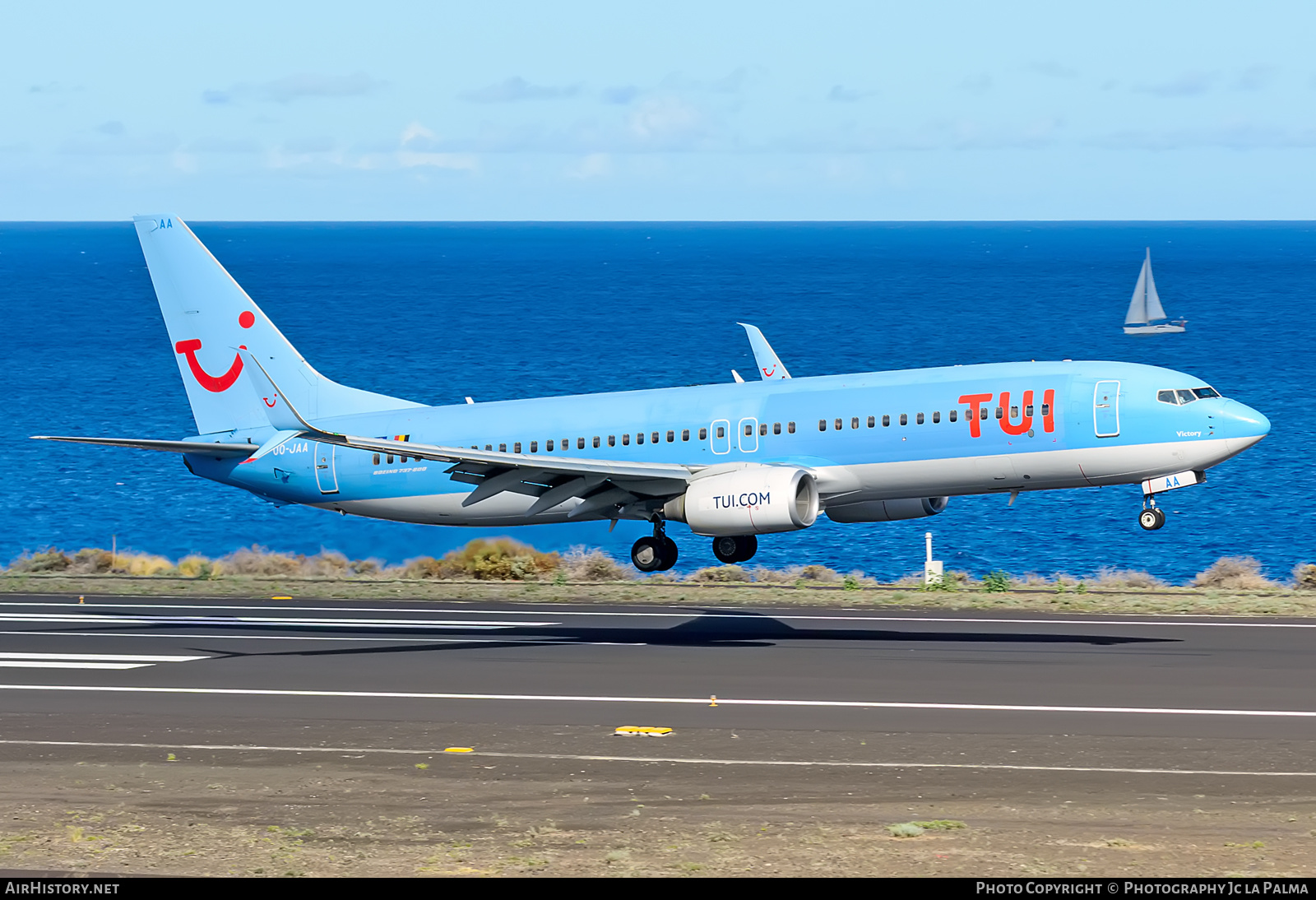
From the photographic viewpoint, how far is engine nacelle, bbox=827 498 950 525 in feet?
125

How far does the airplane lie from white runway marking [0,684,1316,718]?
19.8 ft

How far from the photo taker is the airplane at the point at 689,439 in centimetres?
3447

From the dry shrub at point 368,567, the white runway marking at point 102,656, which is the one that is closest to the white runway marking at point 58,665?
the white runway marking at point 102,656

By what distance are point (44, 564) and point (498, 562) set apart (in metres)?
15.0

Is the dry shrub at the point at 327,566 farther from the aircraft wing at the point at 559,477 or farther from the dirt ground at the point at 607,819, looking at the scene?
the dirt ground at the point at 607,819

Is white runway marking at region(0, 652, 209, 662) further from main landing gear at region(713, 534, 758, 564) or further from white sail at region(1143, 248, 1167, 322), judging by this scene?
white sail at region(1143, 248, 1167, 322)

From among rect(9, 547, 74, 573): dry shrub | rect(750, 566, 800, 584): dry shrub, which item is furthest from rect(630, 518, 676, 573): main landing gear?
rect(9, 547, 74, 573): dry shrub

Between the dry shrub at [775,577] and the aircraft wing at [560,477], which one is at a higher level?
the aircraft wing at [560,477]

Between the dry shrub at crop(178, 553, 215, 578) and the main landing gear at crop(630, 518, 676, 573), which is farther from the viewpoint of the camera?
the dry shrub at crop(178, 553, 215, 578)

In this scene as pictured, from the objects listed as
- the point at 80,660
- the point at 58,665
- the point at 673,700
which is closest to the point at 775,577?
the point at 80,660

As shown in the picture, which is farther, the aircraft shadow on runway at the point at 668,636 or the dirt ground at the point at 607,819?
the aircraft shadow on runway at the point at 668,636

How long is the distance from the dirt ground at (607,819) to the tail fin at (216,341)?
22253 mm

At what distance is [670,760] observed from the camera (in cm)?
2125

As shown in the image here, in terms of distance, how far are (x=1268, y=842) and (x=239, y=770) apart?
→ 39.8ft
